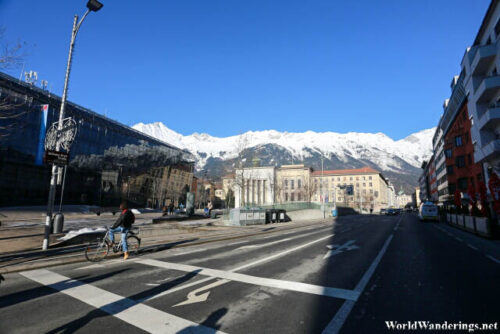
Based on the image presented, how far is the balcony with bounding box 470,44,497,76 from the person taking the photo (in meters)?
26.5

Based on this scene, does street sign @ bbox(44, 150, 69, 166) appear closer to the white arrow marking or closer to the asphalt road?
the asphalt road

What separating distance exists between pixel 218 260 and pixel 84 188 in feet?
189

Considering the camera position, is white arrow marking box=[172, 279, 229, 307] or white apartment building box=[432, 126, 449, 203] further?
white apartment building box=[432, 126, 449, 203]

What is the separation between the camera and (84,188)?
2158 inches

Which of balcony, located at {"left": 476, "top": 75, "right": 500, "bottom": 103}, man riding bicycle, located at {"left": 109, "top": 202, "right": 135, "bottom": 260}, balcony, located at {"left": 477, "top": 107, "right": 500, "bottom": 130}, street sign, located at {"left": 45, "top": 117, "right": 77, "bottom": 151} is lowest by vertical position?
man riding bicycle, located at {"left": 109, "top": 202, "right": 135, "bottom": 260}

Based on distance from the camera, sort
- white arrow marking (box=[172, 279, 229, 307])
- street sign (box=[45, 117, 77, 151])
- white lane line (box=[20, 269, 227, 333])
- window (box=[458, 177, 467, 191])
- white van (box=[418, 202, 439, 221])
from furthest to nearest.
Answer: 1. window (box=[458, 177, 467, 191])
2. white van (box=[418, 202, 439, 221])
3. street sign (box=[45, 117, 77, 151])
4. white arrow marking (box=[172, 279, 229, 307])
5. white lane line (box=[20, 269, 227, 333])

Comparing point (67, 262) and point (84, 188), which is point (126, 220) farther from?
point (84, 188)

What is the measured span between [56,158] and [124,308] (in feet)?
30.7

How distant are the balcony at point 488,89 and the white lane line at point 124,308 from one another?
34783mm

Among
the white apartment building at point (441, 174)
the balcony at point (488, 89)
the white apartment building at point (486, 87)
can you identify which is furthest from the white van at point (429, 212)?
the white apartment building at point (441, 174)

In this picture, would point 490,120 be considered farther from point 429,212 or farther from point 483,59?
point 429,212

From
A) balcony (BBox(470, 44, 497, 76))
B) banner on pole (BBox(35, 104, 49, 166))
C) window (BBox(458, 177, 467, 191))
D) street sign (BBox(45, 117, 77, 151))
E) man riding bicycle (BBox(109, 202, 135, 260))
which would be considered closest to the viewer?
man riding bicycle (BBox(109, 202, 135, 260))

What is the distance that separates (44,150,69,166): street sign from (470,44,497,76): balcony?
37.3m

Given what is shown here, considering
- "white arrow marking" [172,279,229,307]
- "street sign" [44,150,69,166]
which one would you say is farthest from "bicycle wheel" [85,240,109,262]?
"white arrow marking" [172,279,229,307]
